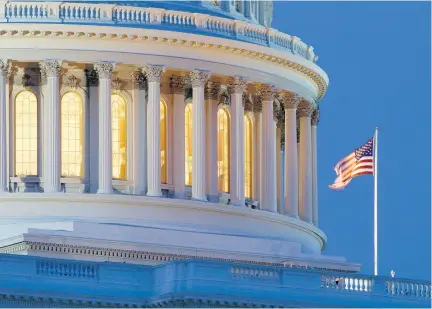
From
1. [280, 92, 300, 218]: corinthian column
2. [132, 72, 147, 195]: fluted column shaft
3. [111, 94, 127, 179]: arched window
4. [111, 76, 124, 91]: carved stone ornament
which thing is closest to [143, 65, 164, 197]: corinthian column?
[132, 72, 147, 195]: fluted column shaft

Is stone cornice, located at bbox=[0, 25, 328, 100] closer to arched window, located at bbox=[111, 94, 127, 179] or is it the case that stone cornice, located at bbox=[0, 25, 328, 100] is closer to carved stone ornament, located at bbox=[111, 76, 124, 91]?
carved stone ornament, located at bbox=[111, 76, 124, 91]

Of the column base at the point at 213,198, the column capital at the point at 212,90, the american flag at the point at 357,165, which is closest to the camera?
the column base at the point at 213,198

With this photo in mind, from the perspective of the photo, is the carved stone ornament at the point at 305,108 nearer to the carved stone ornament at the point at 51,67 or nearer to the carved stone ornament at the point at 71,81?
the carved stone ornament at the point at 71,81

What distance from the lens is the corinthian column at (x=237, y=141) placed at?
4958 inches

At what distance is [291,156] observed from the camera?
13112 centimetres

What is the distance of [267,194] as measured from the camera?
12812 centimetres

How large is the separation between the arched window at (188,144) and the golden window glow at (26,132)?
22.1ft

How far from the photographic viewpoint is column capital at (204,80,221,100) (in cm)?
12625

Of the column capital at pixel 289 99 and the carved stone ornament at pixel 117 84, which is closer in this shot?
the carved stone ornament at pixel 117 84

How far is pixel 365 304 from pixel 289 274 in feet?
9.58

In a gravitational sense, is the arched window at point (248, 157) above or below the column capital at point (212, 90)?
below

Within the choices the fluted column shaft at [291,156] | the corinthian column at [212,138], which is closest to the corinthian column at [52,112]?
the corinthian column at [212,138]

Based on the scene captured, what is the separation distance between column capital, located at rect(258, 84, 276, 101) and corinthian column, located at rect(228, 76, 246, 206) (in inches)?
53.0

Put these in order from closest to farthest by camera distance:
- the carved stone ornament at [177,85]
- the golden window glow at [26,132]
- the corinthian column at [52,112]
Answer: the corinthian column at [52,112] < the golden window glow at [26,132] < the carved stone ornament at [177,85]
